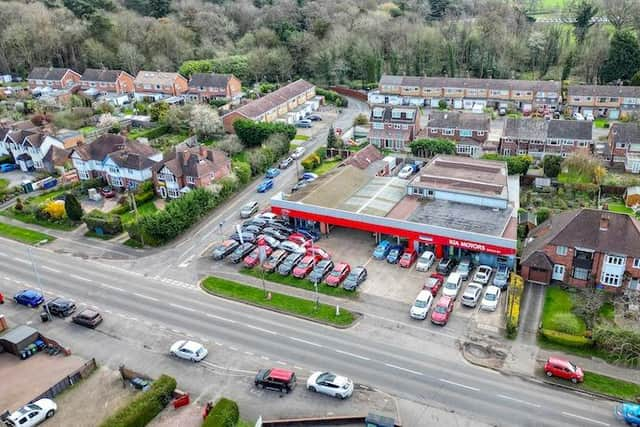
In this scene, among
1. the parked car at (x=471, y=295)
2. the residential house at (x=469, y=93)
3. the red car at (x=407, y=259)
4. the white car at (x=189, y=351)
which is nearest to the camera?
the white car at (x=189, y=351)

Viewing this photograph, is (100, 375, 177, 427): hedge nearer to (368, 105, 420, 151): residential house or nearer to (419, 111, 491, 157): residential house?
(368, 105, 420, 151): residential house

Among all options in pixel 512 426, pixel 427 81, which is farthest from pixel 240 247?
pixel 427 81

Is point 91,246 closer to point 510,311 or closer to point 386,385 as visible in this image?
point 386,385

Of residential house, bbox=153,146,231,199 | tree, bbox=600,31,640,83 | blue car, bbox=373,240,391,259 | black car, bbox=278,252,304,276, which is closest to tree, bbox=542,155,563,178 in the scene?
blue car, bbox=373,240,391,259

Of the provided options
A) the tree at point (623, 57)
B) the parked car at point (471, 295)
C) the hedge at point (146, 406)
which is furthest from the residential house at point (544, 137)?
the hedge at point (146, 406)

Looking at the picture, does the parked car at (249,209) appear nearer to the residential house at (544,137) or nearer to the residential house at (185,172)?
the residential house at (185,172)

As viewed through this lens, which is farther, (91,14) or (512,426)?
(91,14)

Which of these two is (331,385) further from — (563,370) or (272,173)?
(272,173)
